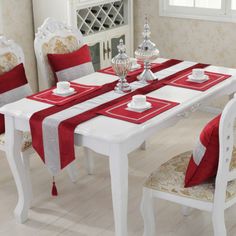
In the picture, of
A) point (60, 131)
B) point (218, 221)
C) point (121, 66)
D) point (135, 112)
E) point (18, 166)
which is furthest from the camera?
point (121, 66)

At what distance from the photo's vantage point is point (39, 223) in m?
3.32

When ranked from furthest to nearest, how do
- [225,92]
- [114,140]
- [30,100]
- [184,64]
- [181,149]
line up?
[181,149]
[184,64]
[225,92]
[30,100]
[114,140]

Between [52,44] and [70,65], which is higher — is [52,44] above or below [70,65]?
above

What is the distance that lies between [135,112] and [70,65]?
107cm

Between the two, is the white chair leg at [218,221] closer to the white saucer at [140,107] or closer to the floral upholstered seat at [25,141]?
the white saucer at [140,107]

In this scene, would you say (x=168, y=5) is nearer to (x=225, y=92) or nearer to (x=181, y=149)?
(x=181, y=149)

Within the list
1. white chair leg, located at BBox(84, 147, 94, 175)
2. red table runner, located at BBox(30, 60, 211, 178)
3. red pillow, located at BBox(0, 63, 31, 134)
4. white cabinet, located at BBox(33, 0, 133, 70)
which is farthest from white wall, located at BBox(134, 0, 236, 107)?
red table runner, located at BBox(30, 60, 211, 178)

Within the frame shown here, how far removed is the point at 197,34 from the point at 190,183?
2582mm

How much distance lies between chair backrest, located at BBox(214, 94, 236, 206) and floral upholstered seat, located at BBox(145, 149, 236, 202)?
1.9 inches

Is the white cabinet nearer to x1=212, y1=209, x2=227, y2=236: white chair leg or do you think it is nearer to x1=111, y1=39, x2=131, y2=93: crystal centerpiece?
x1=111, y1=39, x2=131, y2=93: crystal centerpiece

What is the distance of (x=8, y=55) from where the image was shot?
3.71 metres

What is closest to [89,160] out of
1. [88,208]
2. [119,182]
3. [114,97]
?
[88,208]

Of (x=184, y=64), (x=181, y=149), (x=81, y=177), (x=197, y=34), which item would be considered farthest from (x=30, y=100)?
(x=197, y=34)

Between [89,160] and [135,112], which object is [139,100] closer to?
[135,112]
